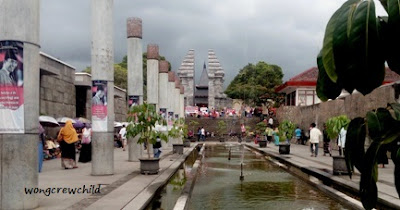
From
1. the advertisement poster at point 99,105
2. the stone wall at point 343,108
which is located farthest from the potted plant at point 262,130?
the advertisement poster at point 99,105

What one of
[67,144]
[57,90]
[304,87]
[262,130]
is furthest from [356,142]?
[304,87]

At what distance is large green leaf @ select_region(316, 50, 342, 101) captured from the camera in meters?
1.47

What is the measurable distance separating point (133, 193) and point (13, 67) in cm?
370

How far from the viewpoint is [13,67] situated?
6863 mm

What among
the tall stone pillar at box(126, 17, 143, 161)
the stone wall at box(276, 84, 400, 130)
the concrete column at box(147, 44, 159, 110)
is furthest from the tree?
the concrete column at box(147, 44, 159, 110)

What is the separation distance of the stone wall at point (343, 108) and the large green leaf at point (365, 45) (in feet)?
39.0

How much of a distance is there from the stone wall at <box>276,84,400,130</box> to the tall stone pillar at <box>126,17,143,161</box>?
28.4ft

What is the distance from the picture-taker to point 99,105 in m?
12.1

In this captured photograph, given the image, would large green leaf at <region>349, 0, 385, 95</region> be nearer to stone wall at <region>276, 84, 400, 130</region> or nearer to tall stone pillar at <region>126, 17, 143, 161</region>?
stone wall at <region>276, 84, 400, 130</region>

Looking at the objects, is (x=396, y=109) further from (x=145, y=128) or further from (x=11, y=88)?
(x=145, y=128)

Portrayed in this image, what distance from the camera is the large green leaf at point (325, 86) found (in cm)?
147

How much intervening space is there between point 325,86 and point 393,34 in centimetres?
30

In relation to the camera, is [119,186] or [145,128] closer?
[119,186]

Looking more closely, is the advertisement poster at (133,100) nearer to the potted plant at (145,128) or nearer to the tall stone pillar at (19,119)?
the potted plant at (145,128)
